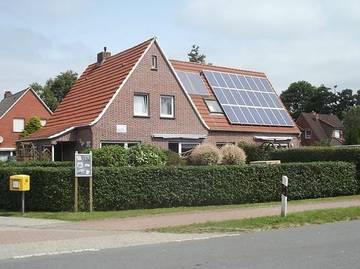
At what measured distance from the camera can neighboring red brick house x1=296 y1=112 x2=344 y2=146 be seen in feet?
285

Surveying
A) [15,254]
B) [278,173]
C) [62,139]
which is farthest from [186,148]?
[15,254]

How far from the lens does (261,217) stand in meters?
16.0

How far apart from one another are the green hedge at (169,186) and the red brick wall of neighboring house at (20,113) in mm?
38543

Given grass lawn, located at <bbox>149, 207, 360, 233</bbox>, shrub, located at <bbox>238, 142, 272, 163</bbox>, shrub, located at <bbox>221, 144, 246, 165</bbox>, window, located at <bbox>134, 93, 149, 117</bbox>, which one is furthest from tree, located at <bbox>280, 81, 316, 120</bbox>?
grass lawn, located at <bbox>149, 207, 360, 233</bbox>

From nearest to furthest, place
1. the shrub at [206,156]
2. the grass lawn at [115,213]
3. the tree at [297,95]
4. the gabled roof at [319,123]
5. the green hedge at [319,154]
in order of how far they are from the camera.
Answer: the grass lawn at [115,213]
the shrub at [206,156]
the green hedge at [319,154]
the gabled roof at [319,123]
the tree at [297,95]

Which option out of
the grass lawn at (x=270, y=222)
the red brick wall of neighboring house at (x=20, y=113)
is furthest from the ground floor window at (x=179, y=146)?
the red brick wall of neighboring house at (x=20, y=113)

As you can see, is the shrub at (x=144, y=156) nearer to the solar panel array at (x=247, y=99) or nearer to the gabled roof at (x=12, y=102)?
the solar panel array at (x=247, y=99)

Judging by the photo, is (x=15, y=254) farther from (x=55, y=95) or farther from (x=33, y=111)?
(x=55, y=95)

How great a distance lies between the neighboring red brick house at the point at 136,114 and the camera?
2906 centimetres

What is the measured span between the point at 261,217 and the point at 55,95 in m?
68.1

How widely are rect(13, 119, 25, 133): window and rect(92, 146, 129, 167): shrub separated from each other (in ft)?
124

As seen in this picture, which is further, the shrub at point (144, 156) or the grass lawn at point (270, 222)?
the shrub at point (144, 156)

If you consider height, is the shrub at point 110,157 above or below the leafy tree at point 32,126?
below

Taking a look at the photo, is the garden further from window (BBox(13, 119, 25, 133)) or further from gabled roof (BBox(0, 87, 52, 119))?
gabled roof (BBox(0, 87, 52, 119))
